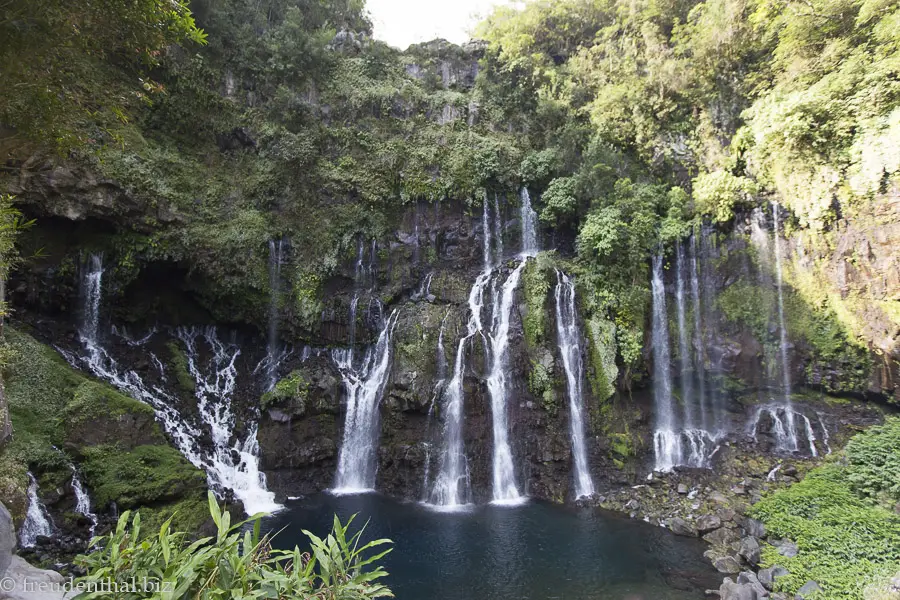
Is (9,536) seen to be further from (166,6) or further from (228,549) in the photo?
(166,6)

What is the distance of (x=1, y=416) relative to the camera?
6.11 meters

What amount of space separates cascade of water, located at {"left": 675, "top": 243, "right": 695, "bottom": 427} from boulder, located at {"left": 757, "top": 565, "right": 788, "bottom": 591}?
6.73 meters

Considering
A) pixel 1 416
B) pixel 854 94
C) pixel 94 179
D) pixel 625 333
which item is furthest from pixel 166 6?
pixel 854 94

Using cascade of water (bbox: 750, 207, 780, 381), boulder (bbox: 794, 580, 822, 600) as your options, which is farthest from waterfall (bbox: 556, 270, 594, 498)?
cascade of water (bbox: 750, 207, 780, 381)

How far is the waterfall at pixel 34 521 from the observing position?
27.0 ft

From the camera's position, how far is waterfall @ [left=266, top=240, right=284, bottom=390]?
16.6 m

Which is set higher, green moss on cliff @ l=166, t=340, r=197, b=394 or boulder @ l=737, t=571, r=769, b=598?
green moss on cliff @ l=166, t=340, r=197, b=394

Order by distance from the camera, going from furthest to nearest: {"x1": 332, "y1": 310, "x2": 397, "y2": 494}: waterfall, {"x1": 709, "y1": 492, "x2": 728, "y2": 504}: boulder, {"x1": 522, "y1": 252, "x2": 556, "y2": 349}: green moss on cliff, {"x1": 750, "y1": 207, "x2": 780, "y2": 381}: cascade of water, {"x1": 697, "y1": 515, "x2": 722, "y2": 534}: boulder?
{"x1": 750, "y1": 207, "x2": 780, "y2": 381}: cascade of water, {"x1": 522, "y1": 252, "x2": 556, "y2": 349}: green moss on cliff, {"x1": 332, "y1": 310, "x2": 397, "y2": 494}: waterfall, {"x1": 709, "y1": 492, "x2": 728, "y2": 504}: boulder, {"x1": 697, "y1": 515, "x2": 722, "y2": 534}: boulder

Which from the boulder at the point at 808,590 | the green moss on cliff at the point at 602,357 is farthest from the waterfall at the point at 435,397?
the boulder at the point at 808,590

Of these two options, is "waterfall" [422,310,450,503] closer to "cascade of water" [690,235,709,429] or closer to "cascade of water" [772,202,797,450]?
"cascade of water" [690,235,709,429]

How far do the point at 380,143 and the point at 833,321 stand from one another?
17639 millimetres

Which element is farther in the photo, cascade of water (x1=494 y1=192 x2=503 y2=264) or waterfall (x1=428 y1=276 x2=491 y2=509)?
cascade of water (x1=494 y1=192 x2=503 y2=264)

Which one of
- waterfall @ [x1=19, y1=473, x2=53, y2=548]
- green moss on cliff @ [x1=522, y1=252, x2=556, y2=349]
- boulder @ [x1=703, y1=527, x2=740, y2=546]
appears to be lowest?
boulder @ [x1=703, y1=527, x2=740, y2=546]

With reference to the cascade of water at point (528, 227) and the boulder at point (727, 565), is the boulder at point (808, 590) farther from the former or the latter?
the cascade of water at point (528, 227)
